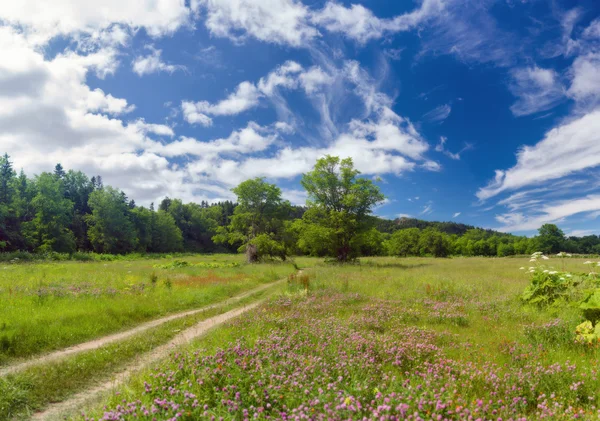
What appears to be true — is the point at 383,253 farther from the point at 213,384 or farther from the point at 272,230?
the point at 213,384

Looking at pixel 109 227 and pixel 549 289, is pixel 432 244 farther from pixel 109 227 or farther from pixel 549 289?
pixel 549 289

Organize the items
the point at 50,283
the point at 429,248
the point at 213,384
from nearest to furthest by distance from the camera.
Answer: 1. the point at 213,384
2. the point at 50,283
3. the point at 429,248

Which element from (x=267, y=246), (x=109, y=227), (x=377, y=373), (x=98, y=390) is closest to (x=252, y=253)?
(x=267, y=246)

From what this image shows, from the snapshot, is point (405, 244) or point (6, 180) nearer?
point (6, 180)

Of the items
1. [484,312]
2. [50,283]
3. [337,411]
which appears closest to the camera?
[337,411]

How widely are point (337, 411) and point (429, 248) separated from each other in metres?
120

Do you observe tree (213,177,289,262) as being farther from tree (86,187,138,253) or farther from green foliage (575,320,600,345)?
tree (86,187,138,253)

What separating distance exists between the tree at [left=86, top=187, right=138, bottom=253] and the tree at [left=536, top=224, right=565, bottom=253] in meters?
133

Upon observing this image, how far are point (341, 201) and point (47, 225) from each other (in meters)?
53.3

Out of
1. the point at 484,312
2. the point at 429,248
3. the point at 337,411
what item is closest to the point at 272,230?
the point at 484,312

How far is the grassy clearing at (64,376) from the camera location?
5328 millimetres

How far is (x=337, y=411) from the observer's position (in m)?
3.58

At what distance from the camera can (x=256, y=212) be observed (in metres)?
45.0

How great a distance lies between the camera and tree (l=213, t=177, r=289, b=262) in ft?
145
